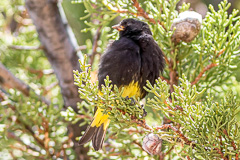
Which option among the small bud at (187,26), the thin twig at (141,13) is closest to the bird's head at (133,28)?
the thin twig at (141,13)

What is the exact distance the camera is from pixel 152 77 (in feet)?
6.98

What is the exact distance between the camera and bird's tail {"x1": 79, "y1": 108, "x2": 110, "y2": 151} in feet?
6.88

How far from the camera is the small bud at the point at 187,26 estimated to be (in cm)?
190

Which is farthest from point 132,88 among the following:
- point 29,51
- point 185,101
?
point 29,51

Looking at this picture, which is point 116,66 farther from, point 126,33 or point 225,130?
point 225,130

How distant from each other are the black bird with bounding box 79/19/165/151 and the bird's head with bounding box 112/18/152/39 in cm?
2

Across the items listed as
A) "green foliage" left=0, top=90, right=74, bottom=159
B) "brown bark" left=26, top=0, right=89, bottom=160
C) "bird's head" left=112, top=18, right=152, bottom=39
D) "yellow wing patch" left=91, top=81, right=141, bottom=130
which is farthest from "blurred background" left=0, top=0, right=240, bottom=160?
"yellow wing patch" left=91, top=81, right=141, bottom=130

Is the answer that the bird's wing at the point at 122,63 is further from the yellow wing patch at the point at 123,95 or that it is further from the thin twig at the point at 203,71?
the thin twig at the point at 203,71

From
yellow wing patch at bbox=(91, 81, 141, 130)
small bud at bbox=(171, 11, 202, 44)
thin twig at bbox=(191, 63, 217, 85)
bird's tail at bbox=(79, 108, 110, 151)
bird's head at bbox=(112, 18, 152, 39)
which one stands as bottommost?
bird's tail at bbox=(79, 108, 110, 151)

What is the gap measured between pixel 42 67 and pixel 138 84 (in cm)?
169

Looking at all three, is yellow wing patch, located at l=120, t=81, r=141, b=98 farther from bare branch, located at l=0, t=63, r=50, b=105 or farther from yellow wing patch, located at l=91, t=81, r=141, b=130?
bare branch, located at l=0, t=63, r=50, b=105

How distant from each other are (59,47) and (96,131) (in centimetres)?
91

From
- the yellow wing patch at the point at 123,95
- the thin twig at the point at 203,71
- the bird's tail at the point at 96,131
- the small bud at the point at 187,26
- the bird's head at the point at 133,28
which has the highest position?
the small bud at the point at 187,26

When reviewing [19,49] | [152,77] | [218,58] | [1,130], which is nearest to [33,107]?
[1,130]
